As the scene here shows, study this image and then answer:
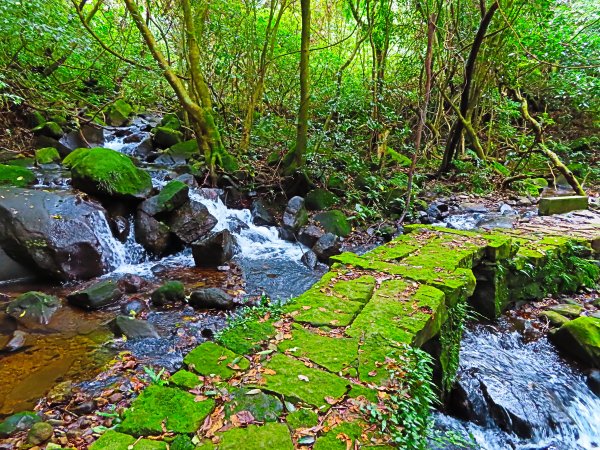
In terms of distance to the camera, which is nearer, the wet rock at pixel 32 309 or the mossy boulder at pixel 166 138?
the wet rock at pixel 32 309

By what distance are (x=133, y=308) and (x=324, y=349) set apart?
131 inches

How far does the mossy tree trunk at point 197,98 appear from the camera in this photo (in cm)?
775

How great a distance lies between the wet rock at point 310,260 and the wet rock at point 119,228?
3190 millimetres

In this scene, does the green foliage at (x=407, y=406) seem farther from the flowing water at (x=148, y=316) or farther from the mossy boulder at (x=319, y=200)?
the mossy boulder at (x=319, y=200)

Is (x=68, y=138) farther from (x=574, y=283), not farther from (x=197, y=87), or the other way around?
(x=574, y=283)

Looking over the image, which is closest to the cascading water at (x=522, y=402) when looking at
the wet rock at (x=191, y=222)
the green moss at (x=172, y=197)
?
the wet rock at (x=191, y=222)

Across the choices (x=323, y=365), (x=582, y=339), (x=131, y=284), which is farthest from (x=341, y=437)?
(x=131, y=284)

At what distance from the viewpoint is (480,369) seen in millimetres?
3605

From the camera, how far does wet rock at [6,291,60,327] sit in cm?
436

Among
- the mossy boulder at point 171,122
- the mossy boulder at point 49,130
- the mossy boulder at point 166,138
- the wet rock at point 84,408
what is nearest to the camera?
the wet rock at point 84,408

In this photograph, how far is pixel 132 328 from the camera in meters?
4.20

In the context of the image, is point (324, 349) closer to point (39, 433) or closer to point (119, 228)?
point (39, 433)

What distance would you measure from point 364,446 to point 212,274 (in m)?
4.77

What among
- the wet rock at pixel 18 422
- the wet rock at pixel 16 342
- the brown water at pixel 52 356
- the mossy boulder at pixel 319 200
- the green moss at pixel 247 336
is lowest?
the brown water at pixel 52 356
